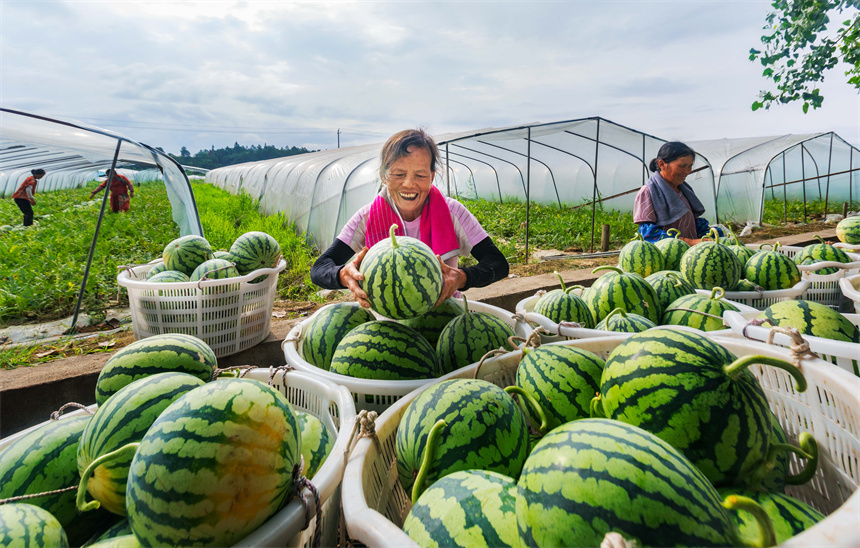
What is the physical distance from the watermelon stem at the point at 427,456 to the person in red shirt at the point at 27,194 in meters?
6.08

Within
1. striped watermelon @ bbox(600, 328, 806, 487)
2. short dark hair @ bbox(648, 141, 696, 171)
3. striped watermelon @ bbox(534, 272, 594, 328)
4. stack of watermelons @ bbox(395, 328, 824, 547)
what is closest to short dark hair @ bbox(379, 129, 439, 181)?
striped watermelon @ bbox(534, 272, 594, 328)

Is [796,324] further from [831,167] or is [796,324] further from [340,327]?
[831,167]

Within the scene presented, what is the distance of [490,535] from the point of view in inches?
35.2

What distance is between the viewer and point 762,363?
41.9 inches

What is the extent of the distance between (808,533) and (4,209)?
30.0 feet

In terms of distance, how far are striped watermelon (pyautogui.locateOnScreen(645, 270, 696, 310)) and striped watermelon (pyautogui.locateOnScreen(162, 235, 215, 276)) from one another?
329 cm

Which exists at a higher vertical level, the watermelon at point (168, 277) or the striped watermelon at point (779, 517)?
the watermelon at point (168, 277)

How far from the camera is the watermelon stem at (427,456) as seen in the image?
1.08 meters

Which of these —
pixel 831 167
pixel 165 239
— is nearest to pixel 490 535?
pixel 165 239

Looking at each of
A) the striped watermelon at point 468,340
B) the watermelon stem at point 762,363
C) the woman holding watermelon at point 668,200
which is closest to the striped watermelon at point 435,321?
the striped watermelon at point 468,340

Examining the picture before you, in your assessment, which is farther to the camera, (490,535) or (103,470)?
(103,470)

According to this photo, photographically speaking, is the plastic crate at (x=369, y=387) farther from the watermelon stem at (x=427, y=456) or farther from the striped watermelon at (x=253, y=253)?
the striped watermelon at (x=253, y=253)

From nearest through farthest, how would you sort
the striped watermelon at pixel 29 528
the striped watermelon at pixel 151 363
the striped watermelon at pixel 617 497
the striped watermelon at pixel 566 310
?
the striped watermelon at pixel 617 497, the striped watermelon at pixel 29 528, the striped watermelon at pixel 151 363, the striped watermelon at pixel 566 310

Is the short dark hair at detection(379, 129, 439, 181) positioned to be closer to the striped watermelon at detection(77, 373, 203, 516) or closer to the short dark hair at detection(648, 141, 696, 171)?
the striped watermelon at detection(77, 373, 203, 516)
